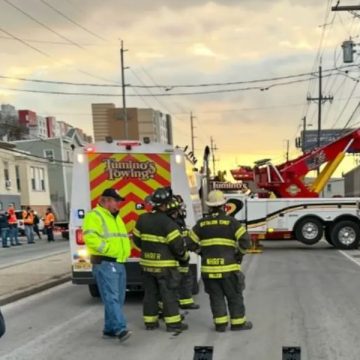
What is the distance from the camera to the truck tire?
62.2 feet

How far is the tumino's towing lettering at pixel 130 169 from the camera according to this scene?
9336mm

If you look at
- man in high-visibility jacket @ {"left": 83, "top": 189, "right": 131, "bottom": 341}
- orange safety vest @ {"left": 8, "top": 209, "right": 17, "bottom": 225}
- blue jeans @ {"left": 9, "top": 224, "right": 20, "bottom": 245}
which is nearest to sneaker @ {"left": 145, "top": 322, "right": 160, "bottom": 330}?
man in high-visibility jacket @ {"left": 83, "top": 189, "right": 131, "bottom": 341}

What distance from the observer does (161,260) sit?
23.3 feet

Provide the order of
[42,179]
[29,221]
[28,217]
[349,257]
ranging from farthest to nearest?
1. [42,179]
2. [29,221]
3. [28,217]
4. [349,257]

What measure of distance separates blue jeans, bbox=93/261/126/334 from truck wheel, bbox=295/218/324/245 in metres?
13.3

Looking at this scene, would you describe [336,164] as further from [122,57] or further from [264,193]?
[122,57]

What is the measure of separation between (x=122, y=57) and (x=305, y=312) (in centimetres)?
3950

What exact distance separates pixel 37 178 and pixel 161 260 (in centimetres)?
4502

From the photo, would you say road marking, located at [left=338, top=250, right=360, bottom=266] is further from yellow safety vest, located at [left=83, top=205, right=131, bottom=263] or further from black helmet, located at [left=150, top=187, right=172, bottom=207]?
yellow safety vest, located at [left=83, top=205, right=131, bottom=263]

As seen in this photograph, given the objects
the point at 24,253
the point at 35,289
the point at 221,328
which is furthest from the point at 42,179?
the point at 221,328

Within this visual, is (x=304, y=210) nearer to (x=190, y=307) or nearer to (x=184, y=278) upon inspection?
(x=190, y=307)

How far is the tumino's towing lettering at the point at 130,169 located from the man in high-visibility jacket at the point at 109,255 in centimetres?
262

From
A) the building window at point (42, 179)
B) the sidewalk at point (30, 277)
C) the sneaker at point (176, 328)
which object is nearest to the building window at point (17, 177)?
the building window at point (42, 179)

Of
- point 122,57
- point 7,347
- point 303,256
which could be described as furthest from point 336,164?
point 122,57
